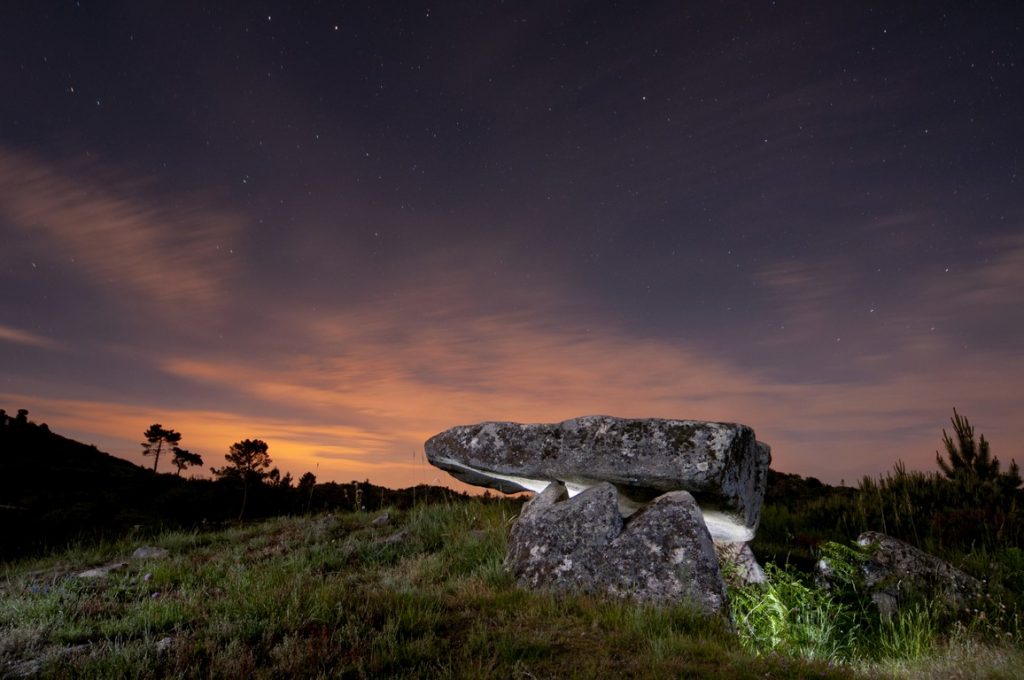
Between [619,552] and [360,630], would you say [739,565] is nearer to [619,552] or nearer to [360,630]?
[619,552]

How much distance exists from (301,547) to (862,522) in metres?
11.4

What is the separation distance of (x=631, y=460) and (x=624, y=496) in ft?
2.71

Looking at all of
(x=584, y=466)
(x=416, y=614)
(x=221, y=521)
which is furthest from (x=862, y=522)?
(x=221, y=521)

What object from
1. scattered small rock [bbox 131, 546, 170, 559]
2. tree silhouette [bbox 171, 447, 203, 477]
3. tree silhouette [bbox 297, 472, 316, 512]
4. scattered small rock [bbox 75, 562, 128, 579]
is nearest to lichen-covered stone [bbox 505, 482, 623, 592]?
scattered small rock [bbox 75, 562, 128, 579]

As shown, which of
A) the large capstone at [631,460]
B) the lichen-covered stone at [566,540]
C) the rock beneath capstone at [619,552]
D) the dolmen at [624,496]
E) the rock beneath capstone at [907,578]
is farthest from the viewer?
the large capstone at [631,460]

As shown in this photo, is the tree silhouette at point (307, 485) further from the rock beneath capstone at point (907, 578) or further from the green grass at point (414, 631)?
the rock beneath capstone at point (907, 578)

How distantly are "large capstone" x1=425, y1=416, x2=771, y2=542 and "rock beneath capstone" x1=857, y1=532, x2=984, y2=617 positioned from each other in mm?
1627

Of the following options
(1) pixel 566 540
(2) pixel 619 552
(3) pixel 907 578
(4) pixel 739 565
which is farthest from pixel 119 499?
(3) pixel 907 578

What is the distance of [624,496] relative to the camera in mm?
9477

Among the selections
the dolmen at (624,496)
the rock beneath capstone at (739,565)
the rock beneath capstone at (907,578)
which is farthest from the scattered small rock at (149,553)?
the rock beneath capstone at (907,578)

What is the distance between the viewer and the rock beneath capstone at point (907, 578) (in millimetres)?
8062

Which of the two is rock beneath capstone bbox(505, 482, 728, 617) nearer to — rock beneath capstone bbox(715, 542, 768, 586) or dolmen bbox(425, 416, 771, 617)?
dolmen bbox(425, 416, 771, 617)

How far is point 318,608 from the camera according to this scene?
6039mm

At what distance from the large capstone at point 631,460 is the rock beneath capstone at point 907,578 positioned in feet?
5.34
